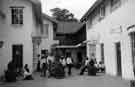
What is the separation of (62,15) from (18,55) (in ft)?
152

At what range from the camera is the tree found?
63375 mm

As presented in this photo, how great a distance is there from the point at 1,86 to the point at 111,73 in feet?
27.2

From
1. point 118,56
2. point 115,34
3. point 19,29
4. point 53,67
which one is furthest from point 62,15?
A: point 118,56

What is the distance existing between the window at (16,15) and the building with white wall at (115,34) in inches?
249

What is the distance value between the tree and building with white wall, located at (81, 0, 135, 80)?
40283 millimetres

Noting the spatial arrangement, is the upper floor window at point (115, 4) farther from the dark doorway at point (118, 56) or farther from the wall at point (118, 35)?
the dark doorway at point (118, 56)

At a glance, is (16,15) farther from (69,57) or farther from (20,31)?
(69,57)

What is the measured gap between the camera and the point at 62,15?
63.8m

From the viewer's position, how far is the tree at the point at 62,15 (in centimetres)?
6338

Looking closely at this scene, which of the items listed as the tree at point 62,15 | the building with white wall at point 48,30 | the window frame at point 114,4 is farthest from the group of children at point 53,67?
the tree at point 62,15

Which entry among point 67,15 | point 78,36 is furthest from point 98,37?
point 67,15

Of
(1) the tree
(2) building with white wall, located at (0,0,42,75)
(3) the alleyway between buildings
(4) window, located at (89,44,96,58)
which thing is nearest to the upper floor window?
(3) the alleyway between buildings

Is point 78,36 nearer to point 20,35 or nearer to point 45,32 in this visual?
point 45,32

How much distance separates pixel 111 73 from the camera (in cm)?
1695
